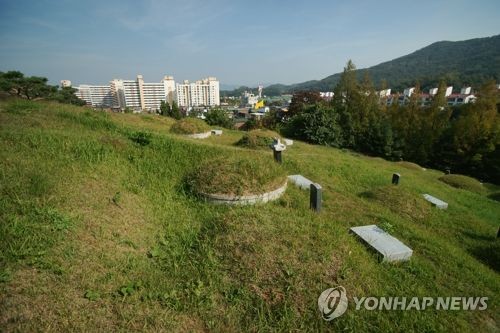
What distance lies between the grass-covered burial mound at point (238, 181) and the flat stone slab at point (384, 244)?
6.59 feet

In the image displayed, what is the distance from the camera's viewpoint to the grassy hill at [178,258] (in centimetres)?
290

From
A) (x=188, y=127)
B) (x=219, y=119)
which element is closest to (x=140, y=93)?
(x=219, y=119)

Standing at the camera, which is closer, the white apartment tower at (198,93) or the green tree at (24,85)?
the green tree at (24,85)

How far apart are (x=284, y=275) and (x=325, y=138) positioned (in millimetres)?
22858

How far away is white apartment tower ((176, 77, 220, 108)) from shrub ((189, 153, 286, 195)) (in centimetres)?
11448

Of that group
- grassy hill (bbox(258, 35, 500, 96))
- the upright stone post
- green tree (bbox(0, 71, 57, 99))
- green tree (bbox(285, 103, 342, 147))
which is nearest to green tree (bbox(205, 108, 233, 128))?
green tree (bbox(285, 103, 342, 147))

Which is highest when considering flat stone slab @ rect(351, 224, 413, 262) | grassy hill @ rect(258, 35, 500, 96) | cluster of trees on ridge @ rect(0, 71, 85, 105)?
grassy hill @ rect(258, 35, 500, 96)

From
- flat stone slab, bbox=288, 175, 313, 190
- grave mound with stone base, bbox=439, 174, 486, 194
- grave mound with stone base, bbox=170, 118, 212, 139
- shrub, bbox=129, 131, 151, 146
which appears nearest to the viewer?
flat stone slab, bbox=288, 175, 313, 190

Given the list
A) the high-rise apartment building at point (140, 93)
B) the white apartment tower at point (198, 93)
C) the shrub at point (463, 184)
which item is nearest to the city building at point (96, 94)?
the high-rise apartment building at point (140, 93)

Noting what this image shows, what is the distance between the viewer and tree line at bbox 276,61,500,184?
22.9m

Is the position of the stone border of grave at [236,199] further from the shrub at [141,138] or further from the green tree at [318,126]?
the green tree at [318,126]

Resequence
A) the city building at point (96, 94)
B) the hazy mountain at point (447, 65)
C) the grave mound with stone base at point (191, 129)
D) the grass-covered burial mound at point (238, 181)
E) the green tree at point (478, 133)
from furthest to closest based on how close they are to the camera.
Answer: the city building at point (96, 94) < the hazy mountain at point (447, 65) < the green tree at point (478, 133) < the grave mound with stone base at point (191, 129) < the grass-covered burial mound at point (238, 181)

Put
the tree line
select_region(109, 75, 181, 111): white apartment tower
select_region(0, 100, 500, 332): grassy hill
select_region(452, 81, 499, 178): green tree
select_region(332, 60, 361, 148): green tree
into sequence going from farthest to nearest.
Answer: select_region(109, 75, 181, 111): white apartment tower → select_region(332, 60, 361, 148): green tree → the tree line → select_region(452, 81, 499, 178): green tree → select_region(0, 100, 500, 332): grassy hill

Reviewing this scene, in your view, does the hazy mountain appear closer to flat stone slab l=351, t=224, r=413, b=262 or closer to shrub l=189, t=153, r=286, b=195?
shrub l=189, t=153, r=286, b=195
